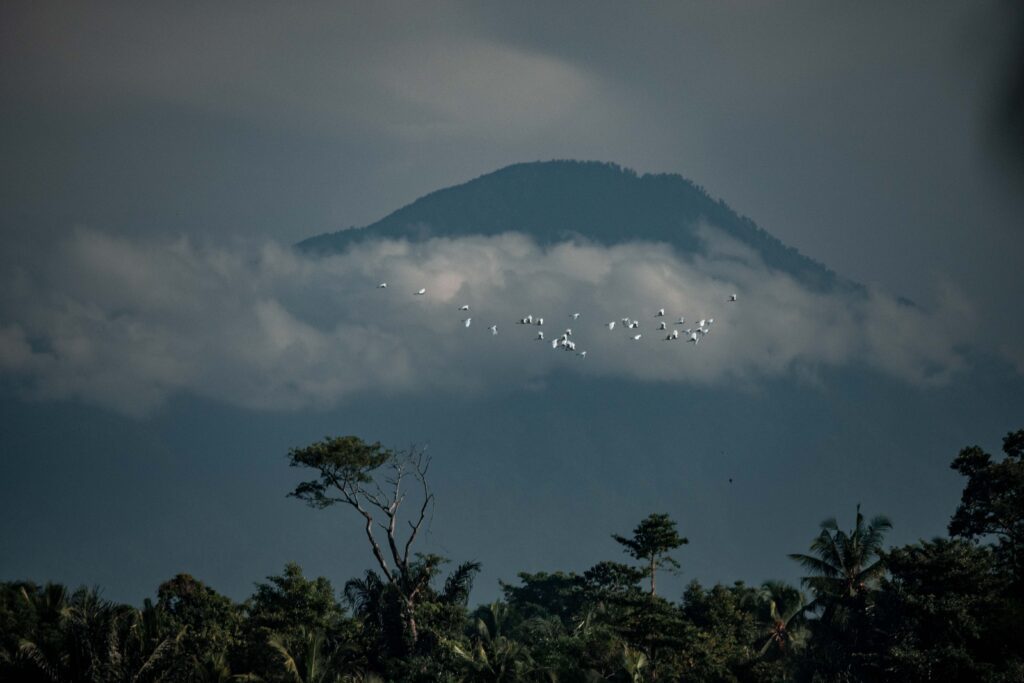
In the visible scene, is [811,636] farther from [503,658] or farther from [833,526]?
[503,658]

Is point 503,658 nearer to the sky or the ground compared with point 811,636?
nearer to the ground

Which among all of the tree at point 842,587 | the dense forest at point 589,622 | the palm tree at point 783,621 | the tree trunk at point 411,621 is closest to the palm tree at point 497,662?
the dense forest at point 589,622

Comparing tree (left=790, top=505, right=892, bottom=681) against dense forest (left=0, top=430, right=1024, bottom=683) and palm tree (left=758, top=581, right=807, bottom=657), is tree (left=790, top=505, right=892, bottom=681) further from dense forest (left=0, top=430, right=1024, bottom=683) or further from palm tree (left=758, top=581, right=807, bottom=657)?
palm tree (left=758, top=581, right=807, bottom=657)

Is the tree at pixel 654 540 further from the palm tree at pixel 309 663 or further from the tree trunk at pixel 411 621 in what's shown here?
the palm tree at pixel 309 663

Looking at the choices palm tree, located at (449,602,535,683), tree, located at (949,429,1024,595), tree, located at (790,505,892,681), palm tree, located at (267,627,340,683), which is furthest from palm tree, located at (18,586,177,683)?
tree, located at (949,429,1024,595)

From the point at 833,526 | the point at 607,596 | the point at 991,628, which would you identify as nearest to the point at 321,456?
the point at 607,596

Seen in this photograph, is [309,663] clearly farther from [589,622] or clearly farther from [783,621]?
[783,621]

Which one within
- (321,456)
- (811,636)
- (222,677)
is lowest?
(222,677)
